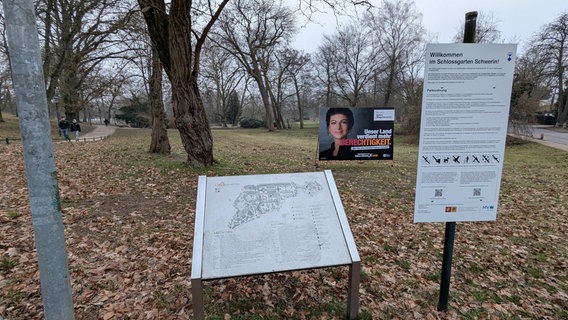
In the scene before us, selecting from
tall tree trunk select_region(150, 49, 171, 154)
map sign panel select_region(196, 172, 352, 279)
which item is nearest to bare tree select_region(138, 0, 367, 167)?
tall tree trunk select_region(150, 49, 171, 154)

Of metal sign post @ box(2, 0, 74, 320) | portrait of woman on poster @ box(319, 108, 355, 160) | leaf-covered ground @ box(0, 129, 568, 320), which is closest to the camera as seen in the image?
metal sign post @ box(2, 0, 74, 320)

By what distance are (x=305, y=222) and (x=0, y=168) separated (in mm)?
9469

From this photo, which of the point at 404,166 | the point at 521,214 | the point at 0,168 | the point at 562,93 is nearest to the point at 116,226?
the point at 0,168

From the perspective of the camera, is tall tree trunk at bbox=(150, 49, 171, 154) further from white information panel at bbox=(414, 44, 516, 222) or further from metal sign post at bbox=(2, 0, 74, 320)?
white information panel at bbox=(414, 44, 516, 222)

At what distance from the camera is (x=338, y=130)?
9672 mm

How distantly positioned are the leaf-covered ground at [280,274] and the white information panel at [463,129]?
1.26 metres

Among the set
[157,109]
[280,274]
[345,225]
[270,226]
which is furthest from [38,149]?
[157,109]

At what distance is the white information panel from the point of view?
8.39 ft

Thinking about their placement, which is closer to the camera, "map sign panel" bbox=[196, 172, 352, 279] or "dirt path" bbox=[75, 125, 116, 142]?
"map sign panel" bbox=[196, 172, 352, 279]

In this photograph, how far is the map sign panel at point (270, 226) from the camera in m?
2.56

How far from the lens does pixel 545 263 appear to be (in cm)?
426

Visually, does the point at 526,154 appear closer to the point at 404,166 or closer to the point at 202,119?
the point at 404,166

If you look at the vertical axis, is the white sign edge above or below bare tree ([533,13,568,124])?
below

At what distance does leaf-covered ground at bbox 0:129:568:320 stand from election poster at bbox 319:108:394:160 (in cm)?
277
